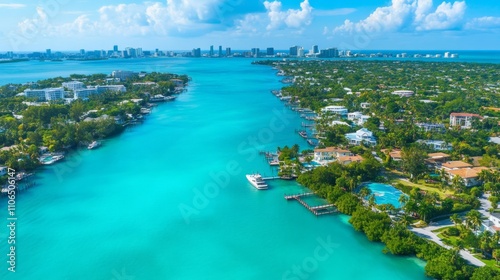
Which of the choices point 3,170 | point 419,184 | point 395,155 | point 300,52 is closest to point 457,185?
point 419,184

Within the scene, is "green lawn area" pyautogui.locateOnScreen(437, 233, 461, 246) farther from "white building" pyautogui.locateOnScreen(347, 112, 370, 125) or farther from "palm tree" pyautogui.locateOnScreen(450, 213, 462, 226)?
"white building" pyautogui.locateOnScreen(347, 112, 370, 125)

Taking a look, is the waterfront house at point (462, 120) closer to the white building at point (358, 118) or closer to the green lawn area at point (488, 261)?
the white building at point (358, 118)

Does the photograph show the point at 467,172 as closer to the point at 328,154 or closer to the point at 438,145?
the point at 438,145

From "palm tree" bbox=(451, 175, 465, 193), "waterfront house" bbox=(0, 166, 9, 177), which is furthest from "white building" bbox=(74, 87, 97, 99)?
"palm tree" bbox=(451, 175, 465, 193)

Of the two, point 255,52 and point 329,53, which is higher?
point 255,52

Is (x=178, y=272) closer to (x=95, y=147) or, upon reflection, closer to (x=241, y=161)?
(x=241, y=161)
